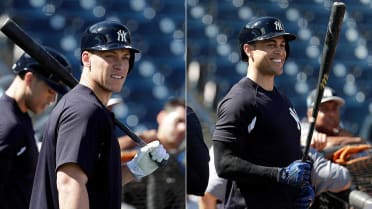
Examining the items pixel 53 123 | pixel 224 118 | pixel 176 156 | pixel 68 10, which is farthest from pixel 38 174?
pixel 68 10

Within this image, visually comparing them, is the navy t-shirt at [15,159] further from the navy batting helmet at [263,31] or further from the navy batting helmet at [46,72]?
the navy batting helmet at [263,31]

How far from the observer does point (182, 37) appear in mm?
5195

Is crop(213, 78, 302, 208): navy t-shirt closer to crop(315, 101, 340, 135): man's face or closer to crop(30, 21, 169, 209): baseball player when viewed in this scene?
crop(30, 21, 169, 209): baseball player

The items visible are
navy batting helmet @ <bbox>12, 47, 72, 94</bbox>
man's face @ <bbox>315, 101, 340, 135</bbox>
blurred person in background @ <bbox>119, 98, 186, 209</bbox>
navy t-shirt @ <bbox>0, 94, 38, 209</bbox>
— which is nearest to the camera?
navy t-shirt @ <bbox>0, 94, 38, 209</bbox>

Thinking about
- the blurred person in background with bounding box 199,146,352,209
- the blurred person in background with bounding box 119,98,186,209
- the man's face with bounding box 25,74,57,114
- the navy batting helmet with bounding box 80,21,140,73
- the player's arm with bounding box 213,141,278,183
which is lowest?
the blurred person in background with bounding box 119,98,186,209

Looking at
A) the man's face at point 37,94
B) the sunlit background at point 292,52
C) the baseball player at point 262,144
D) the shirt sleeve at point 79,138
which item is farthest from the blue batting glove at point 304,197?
the sunlit background at point 292,52

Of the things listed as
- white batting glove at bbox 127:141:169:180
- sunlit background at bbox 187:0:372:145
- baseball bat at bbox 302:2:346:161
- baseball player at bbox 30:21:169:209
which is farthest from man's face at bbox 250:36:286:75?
sunlit background at bbox 187:0:372:145

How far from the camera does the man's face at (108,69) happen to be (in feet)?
5.84

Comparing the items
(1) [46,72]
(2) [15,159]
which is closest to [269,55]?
(1) [46,72]

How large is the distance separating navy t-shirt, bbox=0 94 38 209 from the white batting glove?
0.54m

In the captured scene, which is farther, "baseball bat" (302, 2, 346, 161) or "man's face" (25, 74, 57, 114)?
"man's face" (25, 74, 57, 114)

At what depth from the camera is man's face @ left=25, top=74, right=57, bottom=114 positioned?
265 cm

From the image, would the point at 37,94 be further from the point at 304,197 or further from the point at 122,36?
the point at 304,197

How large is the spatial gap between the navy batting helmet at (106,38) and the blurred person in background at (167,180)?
2072 millimetres
